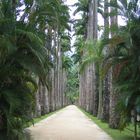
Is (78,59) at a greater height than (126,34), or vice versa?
(78,59)

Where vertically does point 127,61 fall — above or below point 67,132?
above

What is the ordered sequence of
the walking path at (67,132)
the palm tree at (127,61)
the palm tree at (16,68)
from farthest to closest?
the walking path at (67,132)
the palm tree at (127,61)
the palm tree at (16,68)

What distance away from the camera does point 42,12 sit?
16219 millimetres

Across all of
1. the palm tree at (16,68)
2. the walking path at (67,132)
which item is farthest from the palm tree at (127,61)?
the palm tree at (16,68)

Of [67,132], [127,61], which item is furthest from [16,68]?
[67,132]

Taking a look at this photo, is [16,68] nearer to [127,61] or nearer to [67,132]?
[127,61]

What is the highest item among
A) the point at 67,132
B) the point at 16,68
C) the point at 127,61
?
the point at 127,61

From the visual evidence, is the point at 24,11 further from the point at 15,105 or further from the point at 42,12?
the point at 15,105

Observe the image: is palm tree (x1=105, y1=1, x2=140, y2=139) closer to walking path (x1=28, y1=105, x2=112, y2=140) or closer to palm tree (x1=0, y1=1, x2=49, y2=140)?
walking path (x1=28, y1=105, x2=112, y2=140)

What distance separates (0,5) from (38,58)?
2.30 metres

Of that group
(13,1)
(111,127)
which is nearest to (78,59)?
(111,127)

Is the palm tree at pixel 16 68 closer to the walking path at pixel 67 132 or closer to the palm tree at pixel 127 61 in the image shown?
the walking path at pixel 67 132

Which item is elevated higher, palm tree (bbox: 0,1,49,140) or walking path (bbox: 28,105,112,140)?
palm tree (bbox: 0,1,49,140)

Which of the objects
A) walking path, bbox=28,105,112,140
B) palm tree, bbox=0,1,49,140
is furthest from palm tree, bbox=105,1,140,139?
palm tree, bbox=0,1,49,140
